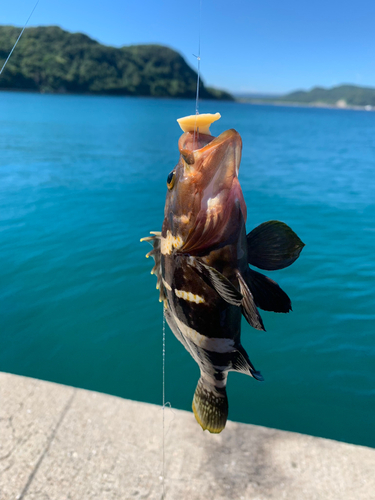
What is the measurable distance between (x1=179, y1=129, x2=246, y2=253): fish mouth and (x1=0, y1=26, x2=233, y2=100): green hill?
303 ft

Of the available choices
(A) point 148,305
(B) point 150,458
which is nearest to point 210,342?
(B) point 150,458

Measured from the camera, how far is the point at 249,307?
1.92m

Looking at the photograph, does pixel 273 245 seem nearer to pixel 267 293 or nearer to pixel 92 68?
pixel 267 293

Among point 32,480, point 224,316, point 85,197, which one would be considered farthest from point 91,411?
point 85,197

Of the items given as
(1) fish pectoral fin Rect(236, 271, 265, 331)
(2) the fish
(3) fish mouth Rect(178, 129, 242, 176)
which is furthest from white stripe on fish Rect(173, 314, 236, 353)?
(3) fish mouth Rect(178, 129, 242, 176)

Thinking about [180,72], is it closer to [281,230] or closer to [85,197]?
[85,197]

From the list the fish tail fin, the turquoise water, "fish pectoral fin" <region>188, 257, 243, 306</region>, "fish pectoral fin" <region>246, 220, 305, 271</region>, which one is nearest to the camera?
"fish pectoral fin" <region>188, 257, 243, 306</region>

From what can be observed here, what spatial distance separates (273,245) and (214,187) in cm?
51

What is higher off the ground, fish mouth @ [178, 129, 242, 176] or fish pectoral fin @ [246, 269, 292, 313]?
fish mouth @ [178, 129, 242, 176]

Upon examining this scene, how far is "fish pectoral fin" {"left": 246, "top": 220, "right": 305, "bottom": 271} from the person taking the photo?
204cm

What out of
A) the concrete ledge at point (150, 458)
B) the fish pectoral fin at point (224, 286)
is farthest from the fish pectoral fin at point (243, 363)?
the concrete ledge at point (150, 458)

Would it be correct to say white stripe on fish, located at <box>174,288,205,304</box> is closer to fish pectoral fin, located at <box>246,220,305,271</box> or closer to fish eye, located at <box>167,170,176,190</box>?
fish pectoral fin, located at <box>246,220,305,271</box>

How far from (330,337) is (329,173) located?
52.9 ft

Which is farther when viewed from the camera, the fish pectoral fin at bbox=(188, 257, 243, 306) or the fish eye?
the fish eye
